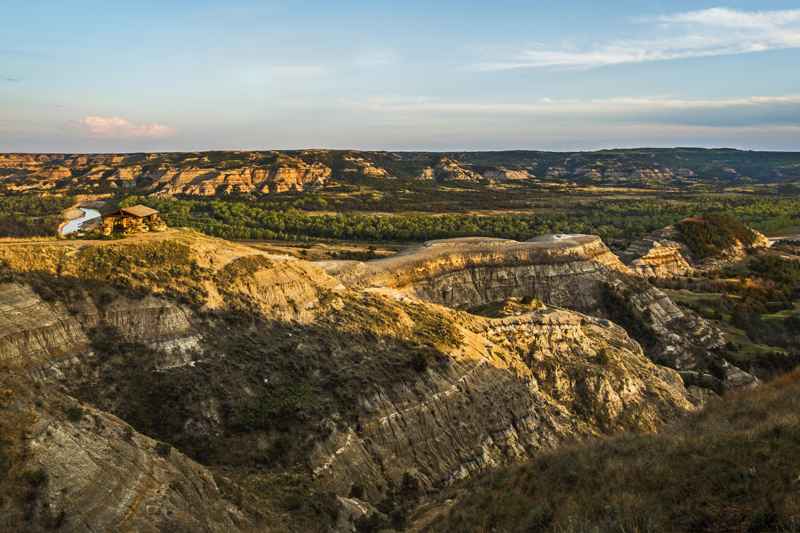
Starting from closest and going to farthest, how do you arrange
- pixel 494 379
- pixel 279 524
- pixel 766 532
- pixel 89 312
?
1. pixel 766 532
2. pixel 279 524
3. pixel 89 312
4. pixel 494 379

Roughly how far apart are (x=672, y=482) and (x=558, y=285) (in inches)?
2426

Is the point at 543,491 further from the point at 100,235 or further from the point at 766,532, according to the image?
the point at 100,235

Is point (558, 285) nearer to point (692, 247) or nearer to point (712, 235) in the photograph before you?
point (692, 247)

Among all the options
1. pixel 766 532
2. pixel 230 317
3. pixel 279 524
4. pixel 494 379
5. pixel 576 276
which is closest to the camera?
pixel 766 532

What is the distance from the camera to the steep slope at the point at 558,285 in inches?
2482

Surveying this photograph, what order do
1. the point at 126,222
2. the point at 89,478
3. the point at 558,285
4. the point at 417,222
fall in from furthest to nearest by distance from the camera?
the point at 417,222, the point at 558,285, the point at 126,222, the point at 89,478

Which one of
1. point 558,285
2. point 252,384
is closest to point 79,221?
point 558,285

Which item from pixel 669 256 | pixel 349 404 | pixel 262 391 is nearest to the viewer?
pixel 262 391

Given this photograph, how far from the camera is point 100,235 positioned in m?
39.2

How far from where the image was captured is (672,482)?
13.5 m

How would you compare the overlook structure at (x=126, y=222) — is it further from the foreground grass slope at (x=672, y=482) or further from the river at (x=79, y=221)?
the river at (x=79, y=221)

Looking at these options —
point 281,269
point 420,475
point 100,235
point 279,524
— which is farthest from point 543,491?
point 100,235

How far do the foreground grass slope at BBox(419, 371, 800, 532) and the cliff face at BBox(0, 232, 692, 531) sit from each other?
10.1 metres

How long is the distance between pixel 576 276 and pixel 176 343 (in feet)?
186
